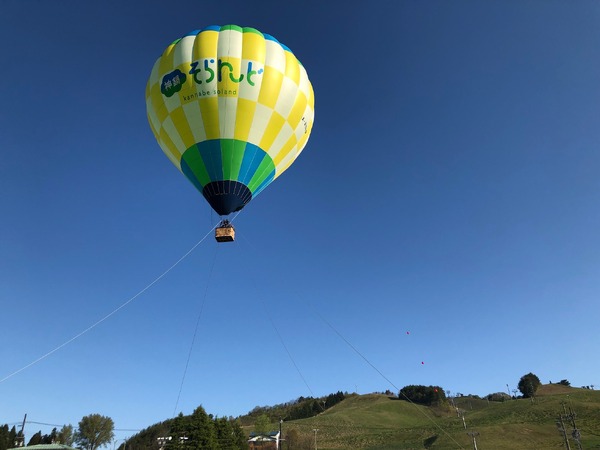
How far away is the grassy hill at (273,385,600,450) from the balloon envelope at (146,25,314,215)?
46.1 m

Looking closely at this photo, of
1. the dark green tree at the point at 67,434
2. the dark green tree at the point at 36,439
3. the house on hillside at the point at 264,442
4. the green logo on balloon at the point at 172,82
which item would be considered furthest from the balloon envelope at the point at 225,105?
the dark green tree at the point at 67,434

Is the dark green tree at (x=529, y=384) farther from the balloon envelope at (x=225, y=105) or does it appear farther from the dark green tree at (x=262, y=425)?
the balloon envelope at (x=225, y=105)

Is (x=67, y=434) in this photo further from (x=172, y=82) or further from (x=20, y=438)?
(x=172, y=82)

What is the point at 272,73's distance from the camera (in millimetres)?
24844

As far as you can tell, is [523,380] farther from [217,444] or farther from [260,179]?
[260,179]

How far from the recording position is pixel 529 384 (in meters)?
135

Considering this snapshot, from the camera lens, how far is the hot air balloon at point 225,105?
2377 cm

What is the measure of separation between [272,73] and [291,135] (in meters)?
4.02

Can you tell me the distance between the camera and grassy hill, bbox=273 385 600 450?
7494cm

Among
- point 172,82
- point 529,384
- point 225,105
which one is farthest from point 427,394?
point 172,82

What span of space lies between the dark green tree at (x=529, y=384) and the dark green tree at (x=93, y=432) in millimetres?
126253

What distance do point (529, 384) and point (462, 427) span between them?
5807cm

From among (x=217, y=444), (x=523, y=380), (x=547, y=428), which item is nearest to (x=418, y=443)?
(x=547, y=428)

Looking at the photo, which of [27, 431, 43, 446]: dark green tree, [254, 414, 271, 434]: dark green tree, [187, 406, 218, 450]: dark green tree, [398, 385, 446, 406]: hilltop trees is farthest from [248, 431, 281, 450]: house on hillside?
[398, 385, 446, 406]: hilltop trees
